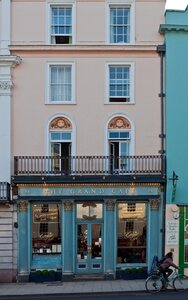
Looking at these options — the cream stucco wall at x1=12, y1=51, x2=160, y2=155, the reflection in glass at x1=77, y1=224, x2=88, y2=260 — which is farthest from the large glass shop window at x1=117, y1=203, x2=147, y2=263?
the cream stucco wall at x1=12, y1=51, x2=160, y2=155

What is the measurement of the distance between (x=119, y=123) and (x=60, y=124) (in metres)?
2.55

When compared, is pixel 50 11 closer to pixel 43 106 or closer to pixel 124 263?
pixel 43 106

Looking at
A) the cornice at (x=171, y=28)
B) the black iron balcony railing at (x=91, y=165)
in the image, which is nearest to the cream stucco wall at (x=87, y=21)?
the cornice at (x=171, y=28)

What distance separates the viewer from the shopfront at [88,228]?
23938 mm

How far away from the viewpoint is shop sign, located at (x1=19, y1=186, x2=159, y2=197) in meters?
23.9

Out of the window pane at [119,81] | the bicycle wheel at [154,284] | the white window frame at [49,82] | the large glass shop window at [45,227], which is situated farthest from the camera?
the window pane at [119,81]

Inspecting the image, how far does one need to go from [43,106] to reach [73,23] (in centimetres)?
386

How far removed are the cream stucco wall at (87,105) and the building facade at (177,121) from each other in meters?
0.59

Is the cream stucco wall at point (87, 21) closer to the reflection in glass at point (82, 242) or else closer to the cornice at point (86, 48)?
the cornice at point (86, 48)

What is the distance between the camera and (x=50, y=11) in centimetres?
2477

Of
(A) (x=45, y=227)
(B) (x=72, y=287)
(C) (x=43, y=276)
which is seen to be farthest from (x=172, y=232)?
(C) (x=43, y=276)

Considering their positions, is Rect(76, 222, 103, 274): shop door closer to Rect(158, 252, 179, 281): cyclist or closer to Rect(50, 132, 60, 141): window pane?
Rect(50, 132, 60, 141): window pane

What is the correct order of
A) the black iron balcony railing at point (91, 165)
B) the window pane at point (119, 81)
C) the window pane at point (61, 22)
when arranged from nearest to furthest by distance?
the black iron balcony railing at point (91, 165), the window pane at point (119, 81), the window pane at point (61, 22)

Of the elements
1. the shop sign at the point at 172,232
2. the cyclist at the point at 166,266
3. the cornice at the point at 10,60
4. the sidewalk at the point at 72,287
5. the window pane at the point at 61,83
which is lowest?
the sidewalk at the point at 72,287
